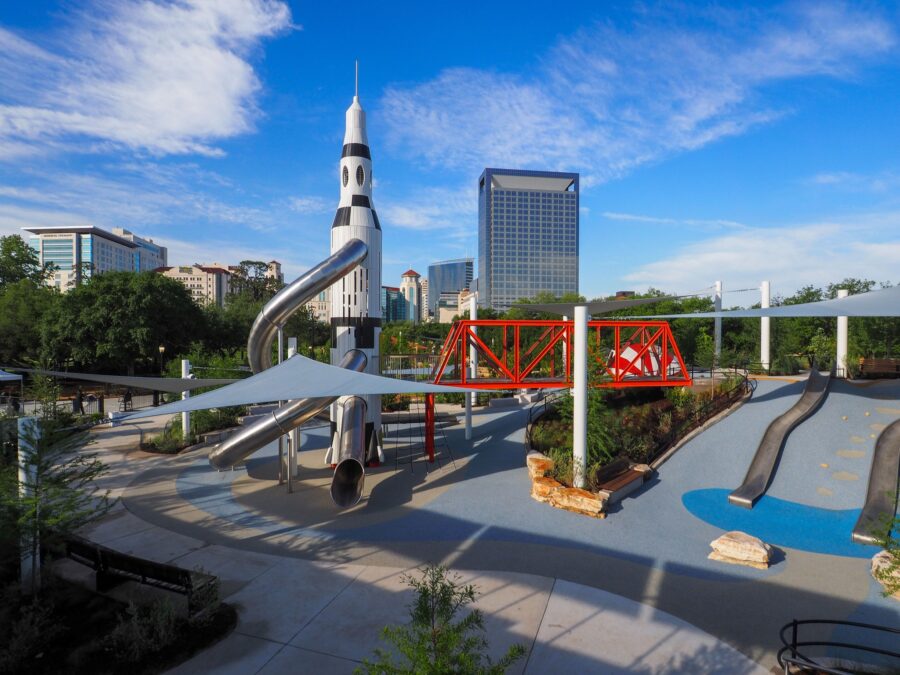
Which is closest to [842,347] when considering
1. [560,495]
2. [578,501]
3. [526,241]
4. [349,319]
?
[578,501]

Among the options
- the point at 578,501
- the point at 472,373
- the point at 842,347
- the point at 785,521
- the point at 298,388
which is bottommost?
the point at 785,521

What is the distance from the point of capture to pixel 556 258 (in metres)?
178

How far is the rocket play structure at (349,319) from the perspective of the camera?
12617 mm

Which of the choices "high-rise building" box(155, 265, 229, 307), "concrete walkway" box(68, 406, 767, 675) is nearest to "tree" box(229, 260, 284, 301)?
"concrete walkway" box(68, 406, 767, 675)

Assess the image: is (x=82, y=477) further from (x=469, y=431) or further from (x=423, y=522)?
→ (x=469, y=431)

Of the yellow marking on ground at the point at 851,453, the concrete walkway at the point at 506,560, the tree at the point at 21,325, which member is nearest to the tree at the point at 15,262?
the tree at the point at 21,325

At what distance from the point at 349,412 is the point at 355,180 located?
7542mm

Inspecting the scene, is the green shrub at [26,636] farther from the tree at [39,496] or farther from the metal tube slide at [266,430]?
the metal tube slide at [266,430]

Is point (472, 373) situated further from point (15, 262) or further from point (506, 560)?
point (15, 262)

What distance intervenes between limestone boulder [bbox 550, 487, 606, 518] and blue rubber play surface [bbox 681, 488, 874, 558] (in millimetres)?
2609

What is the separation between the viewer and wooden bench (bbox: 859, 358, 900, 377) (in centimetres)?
2211

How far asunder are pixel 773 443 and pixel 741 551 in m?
7.66

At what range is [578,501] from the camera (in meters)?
11.7

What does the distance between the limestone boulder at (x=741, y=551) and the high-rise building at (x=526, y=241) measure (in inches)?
6528
